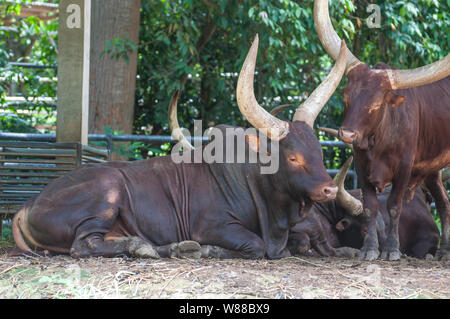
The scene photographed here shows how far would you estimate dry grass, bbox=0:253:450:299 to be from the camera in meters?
3.59

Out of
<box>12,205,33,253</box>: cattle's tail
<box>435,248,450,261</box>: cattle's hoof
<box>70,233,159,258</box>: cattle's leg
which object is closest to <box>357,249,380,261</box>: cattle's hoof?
<box>435,248,450,261</box>: cattle's hoof

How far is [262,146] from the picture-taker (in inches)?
210

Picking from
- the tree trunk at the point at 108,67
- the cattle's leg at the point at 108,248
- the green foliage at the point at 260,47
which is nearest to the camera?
the cattle's leg at the point at 108,248

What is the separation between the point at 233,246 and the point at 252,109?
107cm

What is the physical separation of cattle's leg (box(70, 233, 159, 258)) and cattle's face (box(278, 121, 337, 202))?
118 cm

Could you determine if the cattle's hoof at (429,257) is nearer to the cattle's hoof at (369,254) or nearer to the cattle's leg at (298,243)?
the cattle's hoof at (369,254)

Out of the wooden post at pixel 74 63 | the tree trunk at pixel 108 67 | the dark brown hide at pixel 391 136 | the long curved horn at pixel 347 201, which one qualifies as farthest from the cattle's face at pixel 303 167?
the tree trunk at pixel 108 67

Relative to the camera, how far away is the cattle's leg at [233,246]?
5156 mm

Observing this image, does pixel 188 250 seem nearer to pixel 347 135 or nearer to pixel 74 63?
pixel 347 135

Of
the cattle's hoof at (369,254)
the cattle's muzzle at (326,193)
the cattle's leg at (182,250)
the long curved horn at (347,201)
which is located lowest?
the cattle's hoof at (369,254)

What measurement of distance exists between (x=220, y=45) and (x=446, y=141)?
190 inches

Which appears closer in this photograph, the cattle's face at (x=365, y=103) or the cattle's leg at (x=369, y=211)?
the cattle's face at (x=365, y=103)

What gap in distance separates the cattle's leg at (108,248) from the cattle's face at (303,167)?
118 cm
